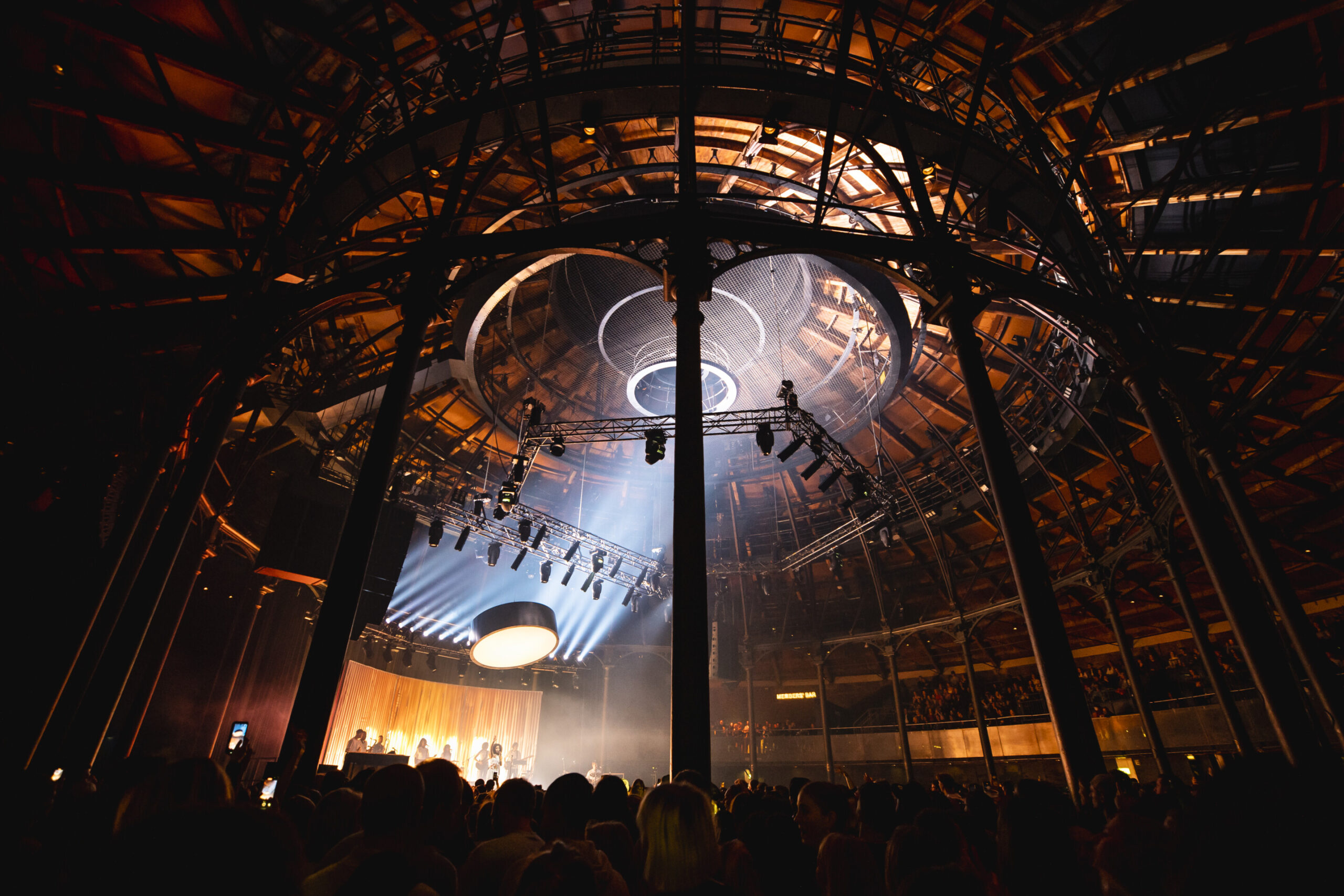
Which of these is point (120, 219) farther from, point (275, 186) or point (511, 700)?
point (511, 700)

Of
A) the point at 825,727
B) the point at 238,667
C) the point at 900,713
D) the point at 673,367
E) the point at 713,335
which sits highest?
the point at 713,335

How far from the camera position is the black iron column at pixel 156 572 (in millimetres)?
7277

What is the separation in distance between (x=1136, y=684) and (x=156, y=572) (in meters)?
18.9

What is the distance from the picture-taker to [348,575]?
603cm

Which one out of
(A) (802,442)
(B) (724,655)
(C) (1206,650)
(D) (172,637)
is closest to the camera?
(C) (1206,650)

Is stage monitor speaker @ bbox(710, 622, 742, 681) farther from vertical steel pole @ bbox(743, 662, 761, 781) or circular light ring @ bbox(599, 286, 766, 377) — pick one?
circular light ring @ bbox(599, 286, 766, 377)

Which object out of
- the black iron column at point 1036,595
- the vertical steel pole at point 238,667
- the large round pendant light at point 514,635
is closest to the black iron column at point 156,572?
the vertical steel pole at point 238,667

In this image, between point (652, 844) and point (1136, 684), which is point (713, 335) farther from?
point (652, 844)

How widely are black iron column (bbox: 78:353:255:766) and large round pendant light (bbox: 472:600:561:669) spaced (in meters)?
11.3

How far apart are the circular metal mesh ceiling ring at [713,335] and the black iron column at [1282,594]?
21.5ft

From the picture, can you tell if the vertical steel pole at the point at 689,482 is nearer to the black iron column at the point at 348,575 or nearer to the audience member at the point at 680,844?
the audience member at the point at 680,844

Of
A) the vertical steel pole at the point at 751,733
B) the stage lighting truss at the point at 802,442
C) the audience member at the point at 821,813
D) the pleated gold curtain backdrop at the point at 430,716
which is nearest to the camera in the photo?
the audience member at the point at 821,813

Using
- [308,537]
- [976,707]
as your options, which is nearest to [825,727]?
[976,707]

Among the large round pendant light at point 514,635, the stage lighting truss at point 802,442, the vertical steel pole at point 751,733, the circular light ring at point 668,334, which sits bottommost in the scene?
the vertical steel pole at point 751,733
